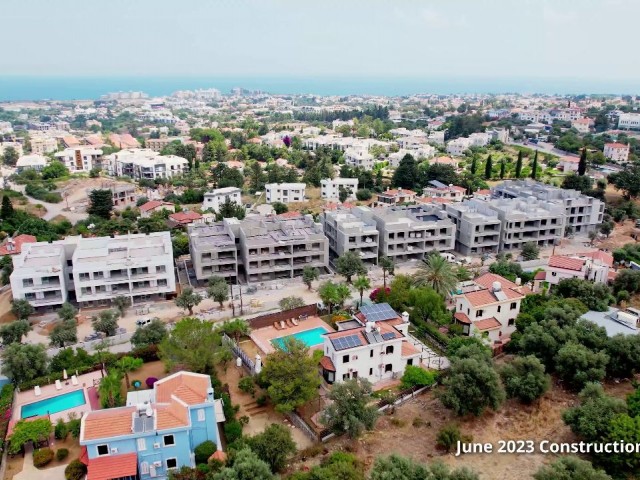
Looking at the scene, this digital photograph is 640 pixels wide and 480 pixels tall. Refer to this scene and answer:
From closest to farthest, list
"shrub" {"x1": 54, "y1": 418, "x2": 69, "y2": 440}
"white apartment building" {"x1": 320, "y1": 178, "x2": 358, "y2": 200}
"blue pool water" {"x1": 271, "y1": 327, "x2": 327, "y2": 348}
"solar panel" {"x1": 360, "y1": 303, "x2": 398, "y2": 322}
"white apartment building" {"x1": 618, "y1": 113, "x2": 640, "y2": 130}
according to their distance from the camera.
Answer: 1. "shrub" {"x1": 54, "y1": 418, "x2": 69, "y2": 440}
2. "solar panel" {"x1": 360, "y1": 303, "x2": 398, "y2": 322}
3. "blue pool water" {"x1": 271, "y1": 327, "x2": 327, "y2": 348}
4. "white apartment building" {"x1": 320, "y1": 178, "x2": 358, "y2": 200}
5. "white apartment building" {"x1": 618, "y1": 113, "x2": 640, "y2": 130}

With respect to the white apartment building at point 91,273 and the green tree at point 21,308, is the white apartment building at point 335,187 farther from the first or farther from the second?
the green tree at point 21,308

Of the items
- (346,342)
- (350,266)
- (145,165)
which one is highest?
(346,342)

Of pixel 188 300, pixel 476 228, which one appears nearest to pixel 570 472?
pixel 188 300

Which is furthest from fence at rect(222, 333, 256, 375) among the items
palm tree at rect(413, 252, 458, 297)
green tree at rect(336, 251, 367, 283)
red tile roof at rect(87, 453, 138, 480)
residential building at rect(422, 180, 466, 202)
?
residential building at rect(422, 180, 466, 202)

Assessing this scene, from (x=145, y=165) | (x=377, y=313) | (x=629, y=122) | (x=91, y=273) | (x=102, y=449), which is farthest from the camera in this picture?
(x=629, y=122)

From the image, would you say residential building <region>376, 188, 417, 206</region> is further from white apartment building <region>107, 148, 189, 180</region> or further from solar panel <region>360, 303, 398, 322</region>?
solar panel <region>360, 303, 398, 322</region>

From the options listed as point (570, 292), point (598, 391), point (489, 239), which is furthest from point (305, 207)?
point (598, 391)

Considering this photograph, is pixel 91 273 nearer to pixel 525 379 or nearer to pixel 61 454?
pixel 61 454

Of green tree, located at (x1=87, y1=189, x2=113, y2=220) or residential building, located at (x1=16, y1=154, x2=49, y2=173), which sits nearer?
green tree, located at (x1=87, y1=189, x2=113, y2=220)
